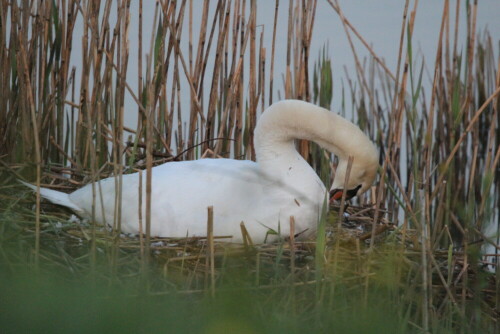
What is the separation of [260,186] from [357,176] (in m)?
0.43

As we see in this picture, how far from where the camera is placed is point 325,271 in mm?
3176

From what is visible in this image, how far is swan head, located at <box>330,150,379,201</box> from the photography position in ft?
12.6

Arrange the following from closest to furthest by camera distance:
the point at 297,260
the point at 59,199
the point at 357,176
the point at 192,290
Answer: the point at 192,290
the point at 297,260
the point at 357,176
the point at 59,199

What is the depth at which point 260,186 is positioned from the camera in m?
3.88

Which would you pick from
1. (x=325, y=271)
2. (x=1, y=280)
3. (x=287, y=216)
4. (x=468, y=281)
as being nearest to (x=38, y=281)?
(x=1, y=280)

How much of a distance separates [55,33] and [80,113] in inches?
16.9

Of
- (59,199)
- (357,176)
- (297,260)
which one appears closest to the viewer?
(297,260)

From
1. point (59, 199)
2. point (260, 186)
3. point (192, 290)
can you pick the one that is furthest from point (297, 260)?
point (59, 199)

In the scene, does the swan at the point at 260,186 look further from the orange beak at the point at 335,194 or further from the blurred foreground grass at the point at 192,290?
the blurred foreground grass at the point at 192,290

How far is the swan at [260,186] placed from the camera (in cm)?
379

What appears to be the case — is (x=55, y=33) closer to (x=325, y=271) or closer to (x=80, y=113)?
(x=80, y=113)

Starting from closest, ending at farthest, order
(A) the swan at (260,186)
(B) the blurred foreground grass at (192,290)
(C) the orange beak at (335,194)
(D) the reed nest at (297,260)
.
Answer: (B) the blurred foreground grass at (192,290)
(D) the reed nest at (297,260)
(A) the swan at (260,186)
(C) the orange beak at (335,194)

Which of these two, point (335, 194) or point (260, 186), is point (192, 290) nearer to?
point (260, 186)

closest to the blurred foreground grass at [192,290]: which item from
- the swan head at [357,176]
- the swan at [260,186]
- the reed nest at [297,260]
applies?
the reed nest at [297,260]
